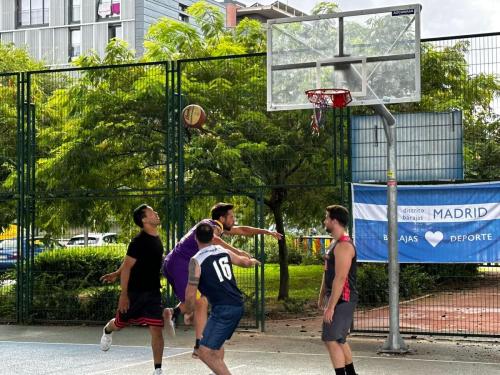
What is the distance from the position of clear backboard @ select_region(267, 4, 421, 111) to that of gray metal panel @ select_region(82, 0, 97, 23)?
53086 mm

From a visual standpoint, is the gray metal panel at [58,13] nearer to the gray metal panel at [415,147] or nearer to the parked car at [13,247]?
the parked car at [13,247]

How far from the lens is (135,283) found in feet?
33.1

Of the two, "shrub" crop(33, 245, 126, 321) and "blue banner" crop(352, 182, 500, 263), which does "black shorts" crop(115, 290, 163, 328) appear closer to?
"blue banner" crop(352, 182, 500, 263)

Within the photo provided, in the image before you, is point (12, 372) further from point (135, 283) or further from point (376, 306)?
point (376, 306)

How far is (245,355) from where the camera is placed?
Answer: 1204 centimetres

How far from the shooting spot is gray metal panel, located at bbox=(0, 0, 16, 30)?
2581 inches

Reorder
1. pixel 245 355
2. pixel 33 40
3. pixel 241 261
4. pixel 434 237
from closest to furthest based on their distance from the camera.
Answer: pixel 241 261 → pixel 245 355 → pixel 434 237 → pixel 33 40

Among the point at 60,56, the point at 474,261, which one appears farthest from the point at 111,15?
the point at 474,261

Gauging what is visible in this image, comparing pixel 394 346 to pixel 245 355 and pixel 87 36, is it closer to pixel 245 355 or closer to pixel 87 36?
pixel 245 355

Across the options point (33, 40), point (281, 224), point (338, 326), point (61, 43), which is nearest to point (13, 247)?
point (281, 224)

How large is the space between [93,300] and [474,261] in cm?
699

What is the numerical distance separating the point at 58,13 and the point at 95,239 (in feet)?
167

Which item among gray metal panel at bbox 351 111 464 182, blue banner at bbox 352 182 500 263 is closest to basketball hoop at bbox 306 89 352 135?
gray metal panel at bbox 351 111 464 182

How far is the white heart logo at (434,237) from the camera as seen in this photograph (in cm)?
1325
